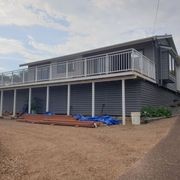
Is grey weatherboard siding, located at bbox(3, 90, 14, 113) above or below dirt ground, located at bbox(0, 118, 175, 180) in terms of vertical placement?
above

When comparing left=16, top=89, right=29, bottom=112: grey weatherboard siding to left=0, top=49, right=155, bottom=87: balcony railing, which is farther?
left=16, top=89, right=29, bottom=112: grey weatherboard siding

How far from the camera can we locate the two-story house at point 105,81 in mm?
14188

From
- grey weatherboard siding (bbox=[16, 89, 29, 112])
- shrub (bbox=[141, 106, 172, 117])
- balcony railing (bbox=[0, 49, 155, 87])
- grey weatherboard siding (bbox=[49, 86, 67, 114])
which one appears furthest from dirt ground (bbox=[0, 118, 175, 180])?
grey weatherboard siding (bbox=[16, 89, 29, 112])

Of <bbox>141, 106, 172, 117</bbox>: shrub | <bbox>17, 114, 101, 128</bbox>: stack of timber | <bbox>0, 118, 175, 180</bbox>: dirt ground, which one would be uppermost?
<bbox>141, 106, 172, 117</bbox>: shrub

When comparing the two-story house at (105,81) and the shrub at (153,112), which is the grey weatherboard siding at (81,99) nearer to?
the two-story house at (105,81)

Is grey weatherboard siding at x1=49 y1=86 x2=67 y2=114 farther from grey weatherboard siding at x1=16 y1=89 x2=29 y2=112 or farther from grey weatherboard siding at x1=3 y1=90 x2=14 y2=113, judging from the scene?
grey weatherboard siding at x1=3 y1=90 x2=14 y2=113

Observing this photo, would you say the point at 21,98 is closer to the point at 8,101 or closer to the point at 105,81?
the point at 8,101

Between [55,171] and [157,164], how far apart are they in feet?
6.88

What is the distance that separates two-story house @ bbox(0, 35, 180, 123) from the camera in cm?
1419

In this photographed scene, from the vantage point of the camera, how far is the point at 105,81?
15164mm

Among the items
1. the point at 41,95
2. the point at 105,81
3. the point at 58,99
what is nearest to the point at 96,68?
the point at 105,81

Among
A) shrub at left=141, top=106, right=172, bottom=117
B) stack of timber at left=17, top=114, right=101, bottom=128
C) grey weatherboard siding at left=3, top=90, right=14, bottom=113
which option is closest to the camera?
stack of timber at left=17, top=114, right=101, bottom=128

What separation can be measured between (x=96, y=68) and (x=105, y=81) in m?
1.02

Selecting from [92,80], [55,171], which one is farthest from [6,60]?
[55,171]
